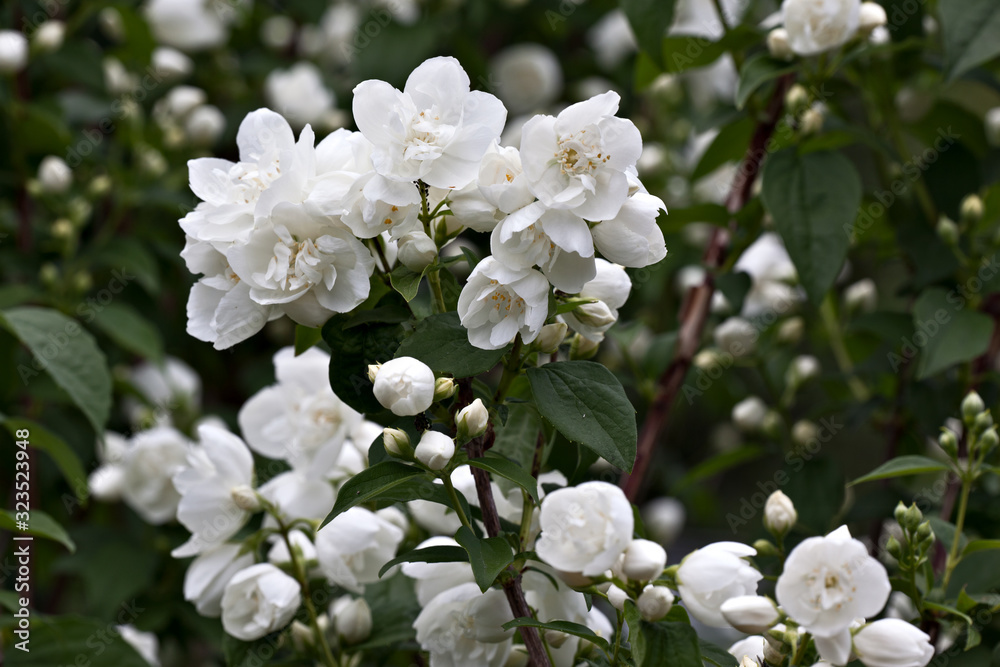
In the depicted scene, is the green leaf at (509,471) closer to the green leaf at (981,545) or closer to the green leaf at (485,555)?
the green leaf at (485,555)

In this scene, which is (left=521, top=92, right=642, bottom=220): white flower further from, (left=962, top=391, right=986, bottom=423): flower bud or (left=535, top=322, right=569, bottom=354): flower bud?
(left=962, top=391, right=986, bottom=423): flower bud

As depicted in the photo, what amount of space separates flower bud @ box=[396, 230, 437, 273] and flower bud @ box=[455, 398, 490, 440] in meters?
0.12

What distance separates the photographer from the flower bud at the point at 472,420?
72cm

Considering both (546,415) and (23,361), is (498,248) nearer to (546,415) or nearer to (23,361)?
(546,415)

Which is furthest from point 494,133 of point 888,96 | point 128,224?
point 128,224

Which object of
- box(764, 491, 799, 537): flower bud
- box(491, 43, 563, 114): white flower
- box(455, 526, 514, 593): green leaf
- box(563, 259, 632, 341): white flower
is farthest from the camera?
box(491, 43, 563, 114): white flower

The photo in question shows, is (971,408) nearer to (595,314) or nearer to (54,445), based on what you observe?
(595,314)

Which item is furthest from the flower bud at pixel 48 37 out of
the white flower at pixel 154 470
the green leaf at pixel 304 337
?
the green leaf at pixel 304 337

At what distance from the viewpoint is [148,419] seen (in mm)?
1702

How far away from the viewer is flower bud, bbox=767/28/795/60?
116 cm

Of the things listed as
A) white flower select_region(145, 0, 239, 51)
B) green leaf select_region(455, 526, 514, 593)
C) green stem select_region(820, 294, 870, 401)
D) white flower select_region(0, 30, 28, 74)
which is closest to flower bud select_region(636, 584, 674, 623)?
green leaf select_region(455, 526, 514, 593)

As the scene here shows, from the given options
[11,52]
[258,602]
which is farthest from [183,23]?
[258,602]

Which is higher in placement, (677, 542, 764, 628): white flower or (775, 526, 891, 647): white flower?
(775, 526, 891, 647): white flower

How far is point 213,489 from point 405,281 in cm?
37
